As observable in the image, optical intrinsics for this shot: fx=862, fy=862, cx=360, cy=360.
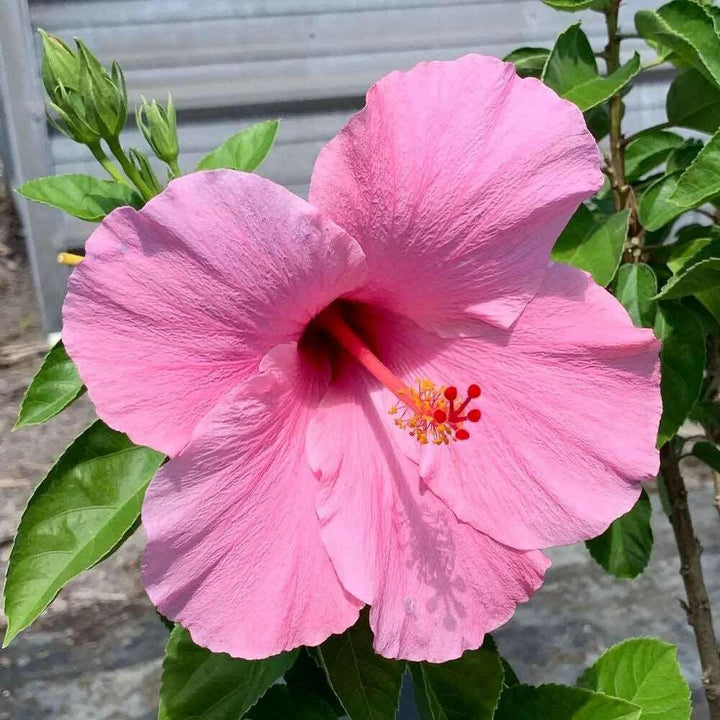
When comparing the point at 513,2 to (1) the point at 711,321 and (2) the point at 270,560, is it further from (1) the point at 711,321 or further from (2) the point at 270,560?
(2) the point at 270,560

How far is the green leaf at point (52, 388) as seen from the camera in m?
0.89

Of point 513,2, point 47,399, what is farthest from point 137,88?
point 47,399

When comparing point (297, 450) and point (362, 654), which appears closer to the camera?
point (297, 450)

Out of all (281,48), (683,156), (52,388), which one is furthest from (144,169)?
(281,48)

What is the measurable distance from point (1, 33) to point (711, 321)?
2.70 m

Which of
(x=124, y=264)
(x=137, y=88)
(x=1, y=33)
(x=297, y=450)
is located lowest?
(x=137, y=88)

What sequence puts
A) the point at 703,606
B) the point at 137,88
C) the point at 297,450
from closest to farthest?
the point at 297,450 → the point at 703,606 → the point at 137,88

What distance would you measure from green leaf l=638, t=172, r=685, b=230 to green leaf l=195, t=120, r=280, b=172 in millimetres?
466

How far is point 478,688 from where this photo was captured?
0.92 metres

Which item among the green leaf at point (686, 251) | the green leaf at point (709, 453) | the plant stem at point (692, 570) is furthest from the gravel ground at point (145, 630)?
the green leaf at point (686, 251)

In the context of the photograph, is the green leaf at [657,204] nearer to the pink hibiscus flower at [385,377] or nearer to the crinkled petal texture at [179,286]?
the pink hibiscus flower at [385,377]

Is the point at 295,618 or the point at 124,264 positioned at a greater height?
the point at 124,264

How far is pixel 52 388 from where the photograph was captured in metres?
0.91

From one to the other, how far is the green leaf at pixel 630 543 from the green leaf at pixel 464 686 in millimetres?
326
